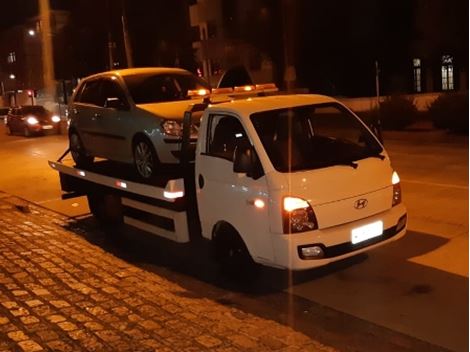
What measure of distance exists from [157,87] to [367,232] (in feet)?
13.7

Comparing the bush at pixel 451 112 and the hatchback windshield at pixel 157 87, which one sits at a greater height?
the hatchback windshield at pixel 157 87

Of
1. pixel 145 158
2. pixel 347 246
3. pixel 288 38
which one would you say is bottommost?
pixel 347 246

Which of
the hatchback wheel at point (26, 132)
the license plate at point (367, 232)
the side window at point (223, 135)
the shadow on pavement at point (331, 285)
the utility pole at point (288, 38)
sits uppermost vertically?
the utility pole at point (288, 38)

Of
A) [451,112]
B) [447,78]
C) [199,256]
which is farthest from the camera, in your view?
[447,78]

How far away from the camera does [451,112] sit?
58.1 feet

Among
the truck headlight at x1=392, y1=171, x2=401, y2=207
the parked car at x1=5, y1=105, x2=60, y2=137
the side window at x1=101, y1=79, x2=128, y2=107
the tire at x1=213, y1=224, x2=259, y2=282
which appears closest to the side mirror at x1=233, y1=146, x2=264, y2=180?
the tire at x1=213, y1=224, x2=259, y2=282

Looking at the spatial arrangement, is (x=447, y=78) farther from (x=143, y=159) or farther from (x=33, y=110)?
(x=143, y=159)

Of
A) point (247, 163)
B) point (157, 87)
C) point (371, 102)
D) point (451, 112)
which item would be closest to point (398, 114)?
point (451, 112)

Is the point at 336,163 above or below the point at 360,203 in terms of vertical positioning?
above

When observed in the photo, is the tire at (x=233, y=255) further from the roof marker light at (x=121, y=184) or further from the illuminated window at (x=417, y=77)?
the illuminated window at (x=417, y=77)

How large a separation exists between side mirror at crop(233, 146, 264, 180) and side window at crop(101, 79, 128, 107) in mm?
3326

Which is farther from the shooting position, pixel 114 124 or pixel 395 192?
pixel 114 124

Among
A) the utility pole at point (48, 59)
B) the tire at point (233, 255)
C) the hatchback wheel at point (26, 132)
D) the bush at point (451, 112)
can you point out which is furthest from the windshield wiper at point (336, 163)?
the utility pole at point (48, 59)

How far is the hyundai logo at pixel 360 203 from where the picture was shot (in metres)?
5.93
